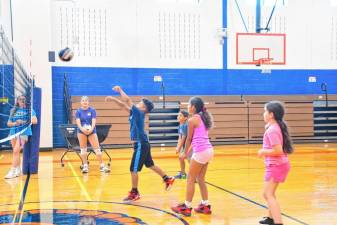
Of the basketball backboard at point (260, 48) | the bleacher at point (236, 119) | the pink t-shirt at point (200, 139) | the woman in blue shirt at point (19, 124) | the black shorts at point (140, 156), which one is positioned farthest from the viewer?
the bleacher at point (236, 119)

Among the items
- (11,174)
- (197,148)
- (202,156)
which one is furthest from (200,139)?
(11,174)

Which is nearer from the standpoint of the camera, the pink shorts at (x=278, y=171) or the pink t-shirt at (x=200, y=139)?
the pink shorts at (x=278, y=171)

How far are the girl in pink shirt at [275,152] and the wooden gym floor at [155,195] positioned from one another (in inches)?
25.9

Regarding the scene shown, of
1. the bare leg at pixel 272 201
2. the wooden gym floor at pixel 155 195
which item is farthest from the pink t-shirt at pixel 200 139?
the bare leg at pixel 272 201

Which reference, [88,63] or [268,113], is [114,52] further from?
[268,113]

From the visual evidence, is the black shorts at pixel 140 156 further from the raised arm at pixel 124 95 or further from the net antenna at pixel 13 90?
the net antenna at pixel 13 90

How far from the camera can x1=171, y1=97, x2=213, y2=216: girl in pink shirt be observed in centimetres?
593

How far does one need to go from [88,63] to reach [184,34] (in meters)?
3.71

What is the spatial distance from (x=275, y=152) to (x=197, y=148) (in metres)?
1.27

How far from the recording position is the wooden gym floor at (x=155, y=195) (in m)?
5.85

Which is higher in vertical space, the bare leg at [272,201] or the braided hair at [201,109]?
the braided hair at [201,109]

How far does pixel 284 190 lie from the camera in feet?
25.7

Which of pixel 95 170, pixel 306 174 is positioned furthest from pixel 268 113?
pixel 95 170

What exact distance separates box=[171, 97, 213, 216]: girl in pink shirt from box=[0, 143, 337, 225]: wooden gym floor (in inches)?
6.8
